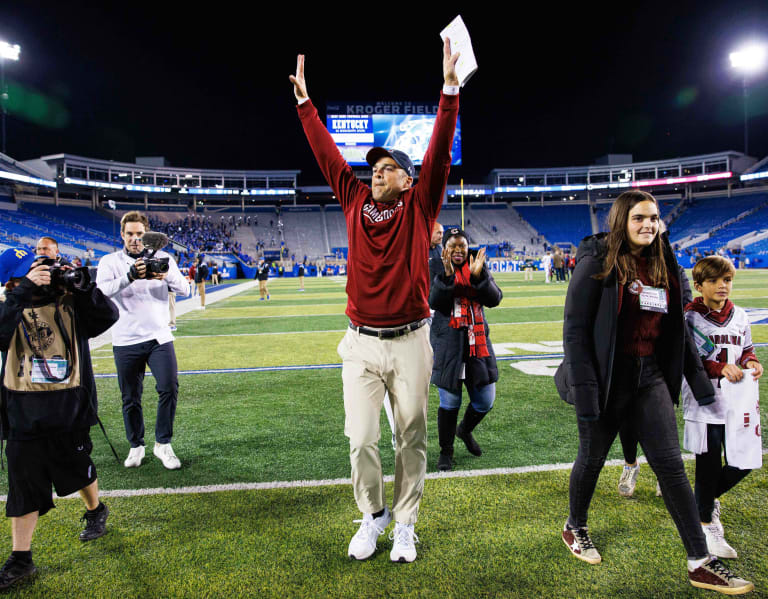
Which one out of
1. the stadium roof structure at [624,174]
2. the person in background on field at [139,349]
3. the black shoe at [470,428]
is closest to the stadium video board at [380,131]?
the stadium roof structure at [624,174]

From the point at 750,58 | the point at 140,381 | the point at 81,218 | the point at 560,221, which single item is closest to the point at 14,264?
the point at 140,381

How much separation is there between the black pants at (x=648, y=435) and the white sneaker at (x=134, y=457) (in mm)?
3355

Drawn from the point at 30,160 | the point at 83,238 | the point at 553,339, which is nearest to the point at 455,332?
the point at 553,339

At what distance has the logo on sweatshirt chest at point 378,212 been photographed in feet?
8.83

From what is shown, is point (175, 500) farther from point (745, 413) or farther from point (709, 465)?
point (745, 413)

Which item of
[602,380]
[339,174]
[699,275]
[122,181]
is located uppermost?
[122,181]

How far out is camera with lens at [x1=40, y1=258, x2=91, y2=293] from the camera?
254cm

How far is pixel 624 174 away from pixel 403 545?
2912 inches

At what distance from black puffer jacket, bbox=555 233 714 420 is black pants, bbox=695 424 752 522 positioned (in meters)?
0.42

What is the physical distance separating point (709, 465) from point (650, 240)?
131 cm

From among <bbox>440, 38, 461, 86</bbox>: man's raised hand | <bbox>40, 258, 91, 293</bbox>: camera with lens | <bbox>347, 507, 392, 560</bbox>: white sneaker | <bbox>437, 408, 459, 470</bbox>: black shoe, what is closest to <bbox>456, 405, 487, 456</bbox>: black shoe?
<bbox>437, 408, 459, 470</bbox>: black shoe

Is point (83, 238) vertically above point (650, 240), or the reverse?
point (83, 238)

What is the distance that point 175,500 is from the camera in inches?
131

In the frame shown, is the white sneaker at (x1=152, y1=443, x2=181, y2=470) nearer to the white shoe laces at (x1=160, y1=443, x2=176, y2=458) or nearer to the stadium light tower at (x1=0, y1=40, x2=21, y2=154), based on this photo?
the white shoe laces at (x1=160, y1=443, x2=176, y2=458)
